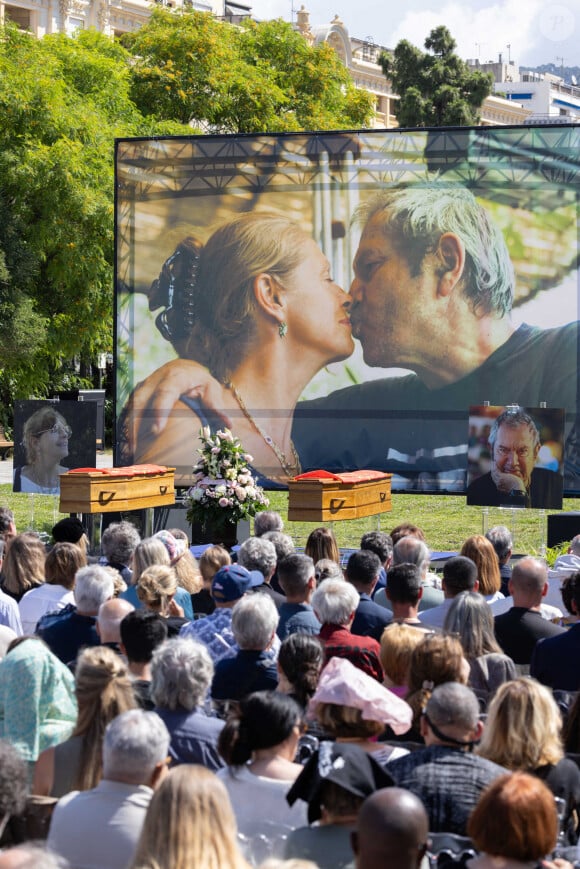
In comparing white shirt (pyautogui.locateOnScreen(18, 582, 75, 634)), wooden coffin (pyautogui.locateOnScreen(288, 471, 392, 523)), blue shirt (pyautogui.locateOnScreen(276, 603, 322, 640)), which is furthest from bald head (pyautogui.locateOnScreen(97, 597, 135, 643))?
wooden coffin (pyautogui.locateOnScreen(288, 471, 392, 523))

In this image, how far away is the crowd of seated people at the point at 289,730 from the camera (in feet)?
9.85

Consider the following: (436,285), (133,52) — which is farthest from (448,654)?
(133,52)

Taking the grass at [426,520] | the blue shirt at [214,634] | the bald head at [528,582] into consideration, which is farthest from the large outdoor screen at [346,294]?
the blue shirt at [214,634]

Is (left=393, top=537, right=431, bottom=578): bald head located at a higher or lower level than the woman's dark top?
higher

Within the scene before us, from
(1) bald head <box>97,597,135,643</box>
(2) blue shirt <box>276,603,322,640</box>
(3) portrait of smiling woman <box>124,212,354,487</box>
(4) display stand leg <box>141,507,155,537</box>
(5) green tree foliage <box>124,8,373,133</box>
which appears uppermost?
(5) green tree foliage <box>124,8,373,133</box>

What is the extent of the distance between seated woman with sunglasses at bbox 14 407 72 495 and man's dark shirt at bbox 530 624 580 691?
31.5 ft

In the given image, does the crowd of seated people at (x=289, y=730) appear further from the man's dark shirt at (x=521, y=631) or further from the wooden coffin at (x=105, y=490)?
the wooden coffin at (x=105, y=490)

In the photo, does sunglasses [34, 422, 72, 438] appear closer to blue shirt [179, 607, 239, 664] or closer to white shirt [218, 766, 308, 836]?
blue shirt [179, 607, 239, 664]

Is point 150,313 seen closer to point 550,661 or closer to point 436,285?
point 436,285

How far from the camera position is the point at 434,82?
4253cm

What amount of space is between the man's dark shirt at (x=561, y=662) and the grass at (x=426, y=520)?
33.3 feet

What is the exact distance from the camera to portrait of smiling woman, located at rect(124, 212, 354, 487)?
15.9 m

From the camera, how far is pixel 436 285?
1557 centimetres

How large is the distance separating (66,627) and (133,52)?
32.2 m
